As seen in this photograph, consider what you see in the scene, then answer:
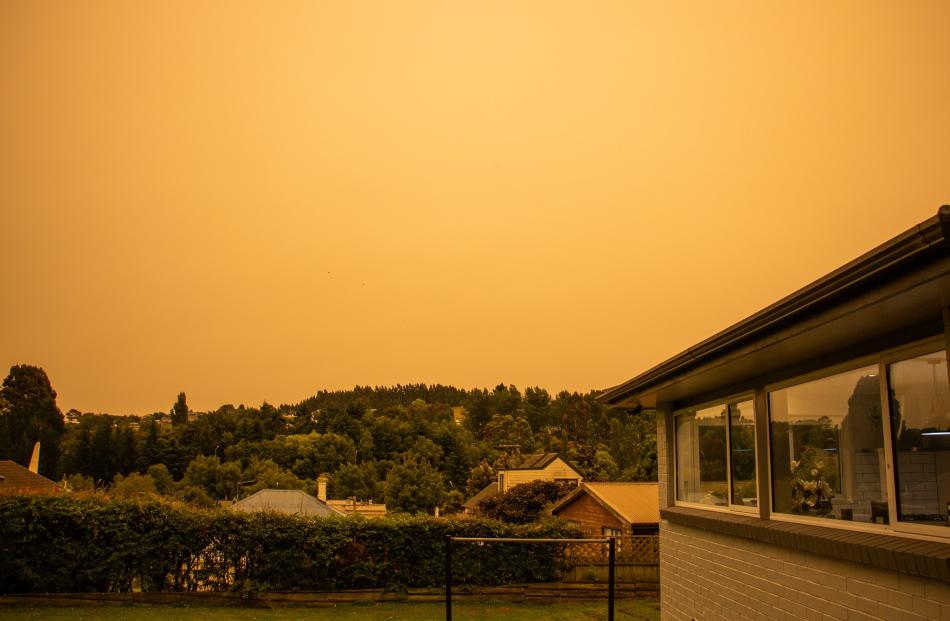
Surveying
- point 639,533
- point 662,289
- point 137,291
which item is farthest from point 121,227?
point 639,533

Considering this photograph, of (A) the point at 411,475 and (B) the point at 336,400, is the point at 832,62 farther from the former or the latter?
(B) the point at 336,400

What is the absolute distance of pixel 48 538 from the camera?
15.6m

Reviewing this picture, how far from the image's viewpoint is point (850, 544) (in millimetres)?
4707

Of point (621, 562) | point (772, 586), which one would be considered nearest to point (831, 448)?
point (772, 586)

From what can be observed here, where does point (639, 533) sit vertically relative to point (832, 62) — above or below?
below

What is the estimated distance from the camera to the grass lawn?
1471 centimetres

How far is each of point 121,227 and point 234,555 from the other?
11535 mm

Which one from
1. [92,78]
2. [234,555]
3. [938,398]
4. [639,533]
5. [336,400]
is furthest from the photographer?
[336,400]

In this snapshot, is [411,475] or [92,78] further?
[411,475]

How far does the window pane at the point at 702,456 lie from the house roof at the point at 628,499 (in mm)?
13533

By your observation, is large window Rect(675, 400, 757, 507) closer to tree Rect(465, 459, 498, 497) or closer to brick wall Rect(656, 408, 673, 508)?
brick wall Rect(656, 408, 673, 508)

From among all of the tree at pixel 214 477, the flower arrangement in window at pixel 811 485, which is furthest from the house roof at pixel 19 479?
the flower arrangement in window at pixel 811 485

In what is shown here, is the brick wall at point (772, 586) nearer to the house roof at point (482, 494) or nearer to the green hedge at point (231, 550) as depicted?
the green hedge at point (231, 550)

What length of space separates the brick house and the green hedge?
32.3 ft
